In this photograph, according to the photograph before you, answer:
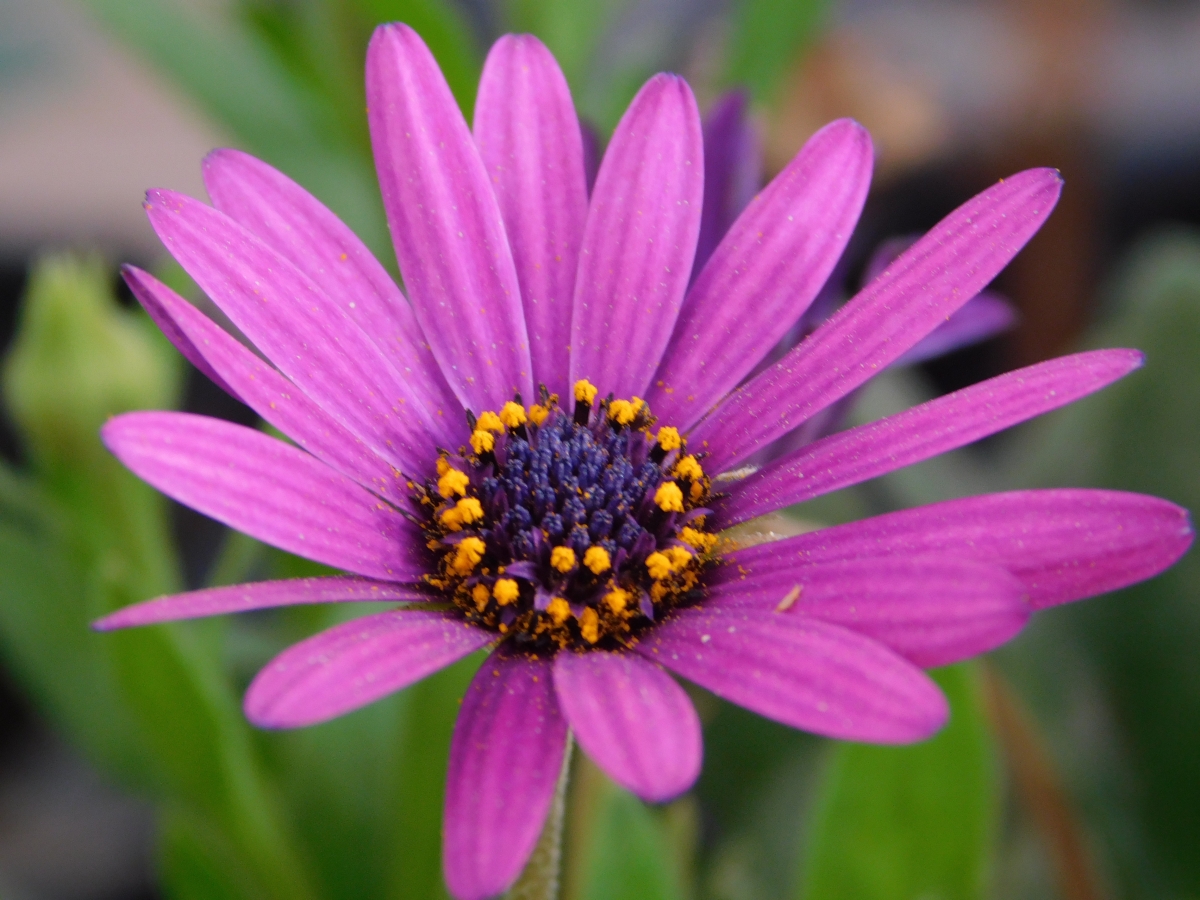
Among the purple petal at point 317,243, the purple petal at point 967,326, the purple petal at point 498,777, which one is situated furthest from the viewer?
the purple petal at point 967,326

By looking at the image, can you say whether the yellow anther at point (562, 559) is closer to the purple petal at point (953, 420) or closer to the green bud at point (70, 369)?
the purple petal at point (953, 420)

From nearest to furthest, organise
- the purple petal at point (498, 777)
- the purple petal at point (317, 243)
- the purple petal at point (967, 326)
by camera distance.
Result: 1. the purple petal at point (498, 777)
2. the purple petal at point (317, 243)
3. the purple petal at point (967, 326)

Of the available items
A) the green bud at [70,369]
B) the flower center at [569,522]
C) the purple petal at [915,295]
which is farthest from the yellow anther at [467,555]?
the green bud at [70,369]

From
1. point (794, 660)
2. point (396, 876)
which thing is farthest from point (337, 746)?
point (794, 660)

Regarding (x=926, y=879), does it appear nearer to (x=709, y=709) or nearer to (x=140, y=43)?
(x=709, y=709)

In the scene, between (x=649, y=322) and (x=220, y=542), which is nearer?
(x=649, y=322)

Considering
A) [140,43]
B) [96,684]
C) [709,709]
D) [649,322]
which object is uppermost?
[140,43]

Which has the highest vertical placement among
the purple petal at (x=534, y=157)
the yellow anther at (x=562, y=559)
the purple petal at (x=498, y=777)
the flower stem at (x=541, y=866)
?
the purple petal at (x=534, y=157)
